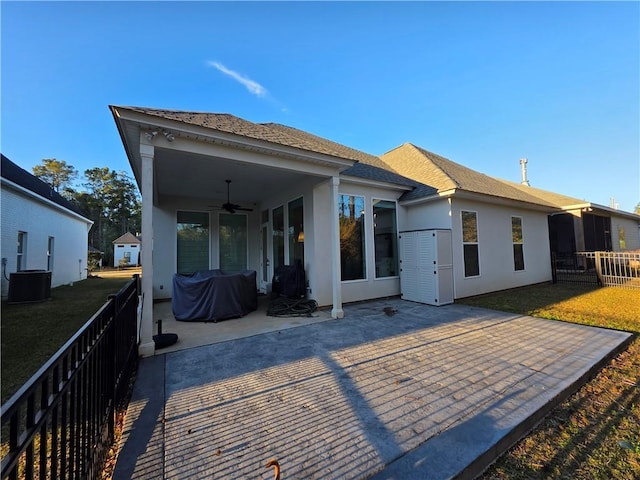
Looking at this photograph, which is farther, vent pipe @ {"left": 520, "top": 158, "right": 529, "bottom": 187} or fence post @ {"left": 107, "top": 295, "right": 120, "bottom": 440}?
vent pipe @ {"left": 520, "top": 158, "right": 529, "bottom": 187}

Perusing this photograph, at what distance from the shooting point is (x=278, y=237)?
8.03 m

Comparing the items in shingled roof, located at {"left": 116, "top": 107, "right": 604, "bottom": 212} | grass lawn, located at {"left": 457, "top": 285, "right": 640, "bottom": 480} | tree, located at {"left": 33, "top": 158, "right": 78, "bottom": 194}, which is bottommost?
grass lawn, located at {"left": 457, "top": 285, "right": 640, "bottom": 480}

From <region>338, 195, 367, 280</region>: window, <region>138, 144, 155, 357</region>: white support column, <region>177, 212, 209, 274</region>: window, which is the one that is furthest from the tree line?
<region>138, 144, 155, 357</region>: white support column

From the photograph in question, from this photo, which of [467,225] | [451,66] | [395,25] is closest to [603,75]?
[451,66]

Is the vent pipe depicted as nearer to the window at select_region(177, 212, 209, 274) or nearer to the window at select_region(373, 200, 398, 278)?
the window at select_region(373, 200, 398, 278)

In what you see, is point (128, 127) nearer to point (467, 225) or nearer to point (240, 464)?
point (240, 464)

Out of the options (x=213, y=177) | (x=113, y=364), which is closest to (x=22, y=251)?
(x=213, y=177)

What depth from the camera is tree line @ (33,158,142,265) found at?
95.1 ft

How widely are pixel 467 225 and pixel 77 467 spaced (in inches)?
332

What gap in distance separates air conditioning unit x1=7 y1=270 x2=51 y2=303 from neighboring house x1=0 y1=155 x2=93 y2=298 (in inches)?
Answer: 32.9

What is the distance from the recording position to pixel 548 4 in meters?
5.72

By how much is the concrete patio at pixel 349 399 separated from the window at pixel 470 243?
294 cm

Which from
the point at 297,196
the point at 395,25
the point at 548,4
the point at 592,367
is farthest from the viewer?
the point at 297,196

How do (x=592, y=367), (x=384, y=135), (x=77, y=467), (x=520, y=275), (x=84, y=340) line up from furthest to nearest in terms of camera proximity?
(x=384, y=135)
(x=520, y=275)
(x=592, y=367)
(x=84, y=340)
(x=77, y=467)
